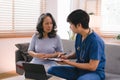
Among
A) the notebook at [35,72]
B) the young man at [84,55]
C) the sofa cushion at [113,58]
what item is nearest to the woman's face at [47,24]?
the young man at [84,55]

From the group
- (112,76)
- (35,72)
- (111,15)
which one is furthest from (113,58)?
(111,15)

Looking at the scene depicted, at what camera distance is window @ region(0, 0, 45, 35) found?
3.92 metres

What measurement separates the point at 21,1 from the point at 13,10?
25 cm

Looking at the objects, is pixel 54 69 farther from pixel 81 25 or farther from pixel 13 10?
pixel 13 10

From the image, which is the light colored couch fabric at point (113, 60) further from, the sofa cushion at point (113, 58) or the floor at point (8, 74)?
the floor at point (8, 74)

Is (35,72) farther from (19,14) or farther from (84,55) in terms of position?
(19,14)

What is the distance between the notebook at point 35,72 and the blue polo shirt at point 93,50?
42cm

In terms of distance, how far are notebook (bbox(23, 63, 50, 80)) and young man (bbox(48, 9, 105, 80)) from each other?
224mm

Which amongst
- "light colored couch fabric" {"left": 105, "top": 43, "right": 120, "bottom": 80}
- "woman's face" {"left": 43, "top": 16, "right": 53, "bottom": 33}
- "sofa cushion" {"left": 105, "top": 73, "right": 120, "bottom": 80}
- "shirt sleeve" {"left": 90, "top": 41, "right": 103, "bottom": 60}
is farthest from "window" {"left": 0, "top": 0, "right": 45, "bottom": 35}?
"shirt sleeve" {"left": 90, "top": 41, "right": 103, "bottom": 60}

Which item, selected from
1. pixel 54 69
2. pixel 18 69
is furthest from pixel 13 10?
pixel 54 69

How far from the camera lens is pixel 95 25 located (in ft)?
14.8

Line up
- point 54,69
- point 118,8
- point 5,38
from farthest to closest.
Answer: point 118,8 < point 5,38 < point 54,69

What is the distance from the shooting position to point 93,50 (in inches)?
77.6

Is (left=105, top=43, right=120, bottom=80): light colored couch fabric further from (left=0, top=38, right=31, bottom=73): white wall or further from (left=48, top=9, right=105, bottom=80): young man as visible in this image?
(left=0, top=38, right=31, bottom=73): white wall
